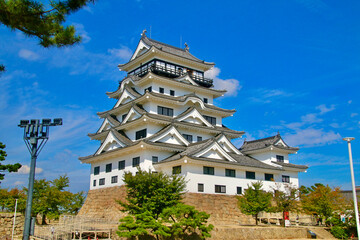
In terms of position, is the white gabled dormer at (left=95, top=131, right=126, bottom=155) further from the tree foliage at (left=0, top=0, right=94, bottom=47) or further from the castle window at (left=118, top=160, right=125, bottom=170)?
the tree foliage at (left=0, top=0, right=94, bottom=47)

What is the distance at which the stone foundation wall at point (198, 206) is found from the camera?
30.4m

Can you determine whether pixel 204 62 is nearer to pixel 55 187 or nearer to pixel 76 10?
pixel 55 187

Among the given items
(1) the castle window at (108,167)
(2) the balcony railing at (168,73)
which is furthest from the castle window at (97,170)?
(2) the balcony railing at (168,73)

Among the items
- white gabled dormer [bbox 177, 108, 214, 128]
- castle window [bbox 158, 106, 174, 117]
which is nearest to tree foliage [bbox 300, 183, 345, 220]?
white gabled dormer [bbox 177, 108, 214, 128]

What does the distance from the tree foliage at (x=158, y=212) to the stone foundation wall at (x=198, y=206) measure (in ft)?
15.1

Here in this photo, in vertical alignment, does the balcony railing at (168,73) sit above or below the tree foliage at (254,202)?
above

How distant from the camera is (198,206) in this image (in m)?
30.1

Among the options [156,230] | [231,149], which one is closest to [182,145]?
[231,149]

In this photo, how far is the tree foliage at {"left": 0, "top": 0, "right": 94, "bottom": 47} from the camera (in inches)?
499

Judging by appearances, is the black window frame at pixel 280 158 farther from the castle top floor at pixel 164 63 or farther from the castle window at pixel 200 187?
the castle window at pixel 200 187

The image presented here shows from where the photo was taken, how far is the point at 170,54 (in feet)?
133

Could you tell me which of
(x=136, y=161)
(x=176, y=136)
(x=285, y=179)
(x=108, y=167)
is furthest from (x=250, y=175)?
(x=108, y=167)

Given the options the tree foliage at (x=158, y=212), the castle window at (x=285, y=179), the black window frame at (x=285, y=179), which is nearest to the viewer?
the tree foliage at (x=158, y=212)

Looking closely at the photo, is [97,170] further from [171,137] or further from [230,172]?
[230,172]
